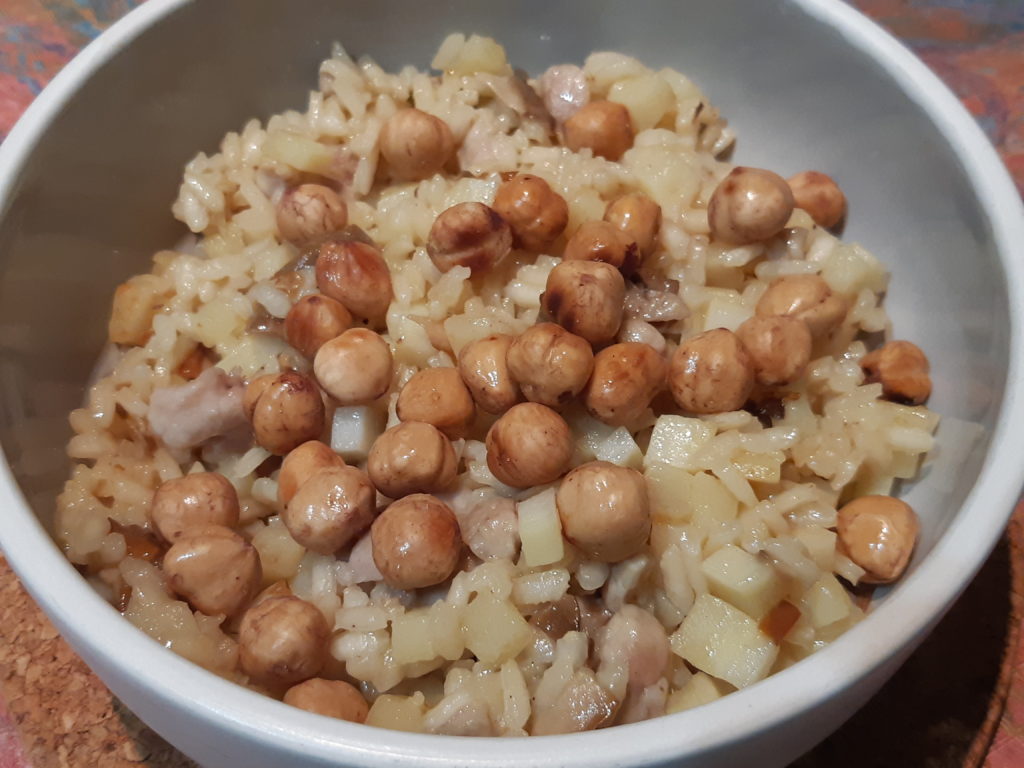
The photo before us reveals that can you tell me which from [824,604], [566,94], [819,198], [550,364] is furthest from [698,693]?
[566,94]

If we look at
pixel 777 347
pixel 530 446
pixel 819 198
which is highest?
pixel 819 198

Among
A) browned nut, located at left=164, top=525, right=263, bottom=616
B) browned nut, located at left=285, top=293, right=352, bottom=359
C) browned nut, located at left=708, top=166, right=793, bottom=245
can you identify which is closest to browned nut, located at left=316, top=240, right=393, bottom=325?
browned nut, located at left=285, top=293, right=352, bottom=359

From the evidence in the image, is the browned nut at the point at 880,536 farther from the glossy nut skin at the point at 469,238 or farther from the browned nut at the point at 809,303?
the glossy nut skin at the point at 469,238

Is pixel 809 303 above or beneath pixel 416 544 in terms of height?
above

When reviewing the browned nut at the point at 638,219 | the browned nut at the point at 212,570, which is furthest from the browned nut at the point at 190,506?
the browned nut at the point at 638,219

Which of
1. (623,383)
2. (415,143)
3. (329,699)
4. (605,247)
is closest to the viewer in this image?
(329,699)

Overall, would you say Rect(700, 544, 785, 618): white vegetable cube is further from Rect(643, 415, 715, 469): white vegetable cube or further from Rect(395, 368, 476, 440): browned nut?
Rect(395, 368, 476, 440): browned nut

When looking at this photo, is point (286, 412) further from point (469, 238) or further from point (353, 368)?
point (469, 238)
